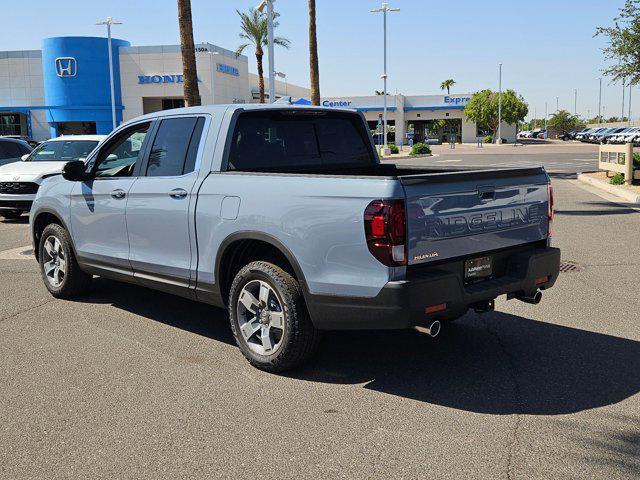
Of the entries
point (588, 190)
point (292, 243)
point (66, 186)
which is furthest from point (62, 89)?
point (292, 243)

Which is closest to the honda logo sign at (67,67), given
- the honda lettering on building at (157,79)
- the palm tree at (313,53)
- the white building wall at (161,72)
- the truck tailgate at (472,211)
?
the white building wall at (161,72)

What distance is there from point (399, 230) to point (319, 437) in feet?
4.34

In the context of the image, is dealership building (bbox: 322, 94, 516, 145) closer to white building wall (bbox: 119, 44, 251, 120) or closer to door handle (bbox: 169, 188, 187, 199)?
white building wall (bbox: 119, 44, 251, 120)

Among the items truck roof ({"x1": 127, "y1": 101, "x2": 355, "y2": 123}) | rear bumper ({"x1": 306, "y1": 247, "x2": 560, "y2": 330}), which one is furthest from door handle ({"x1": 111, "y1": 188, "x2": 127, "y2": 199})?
rear bumper ({"x1": 306, "y1": 247, "x2": 560, "y2": 330})

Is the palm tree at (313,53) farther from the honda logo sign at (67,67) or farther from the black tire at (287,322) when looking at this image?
the honda logo sign at (67,67)

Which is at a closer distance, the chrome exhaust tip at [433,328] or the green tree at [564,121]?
the chrome exhaust tip at [433,328]

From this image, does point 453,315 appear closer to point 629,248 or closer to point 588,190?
point 629,248

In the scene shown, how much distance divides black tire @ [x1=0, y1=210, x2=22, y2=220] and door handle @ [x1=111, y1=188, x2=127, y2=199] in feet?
29.2

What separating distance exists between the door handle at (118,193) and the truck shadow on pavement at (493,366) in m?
2.26

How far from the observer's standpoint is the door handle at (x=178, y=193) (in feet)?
17.8

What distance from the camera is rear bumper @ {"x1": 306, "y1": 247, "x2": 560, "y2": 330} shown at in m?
4.18

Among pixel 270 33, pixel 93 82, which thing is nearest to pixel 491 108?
pixel 93 82

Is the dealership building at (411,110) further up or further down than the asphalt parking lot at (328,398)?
further up

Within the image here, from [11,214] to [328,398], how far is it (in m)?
12.4
